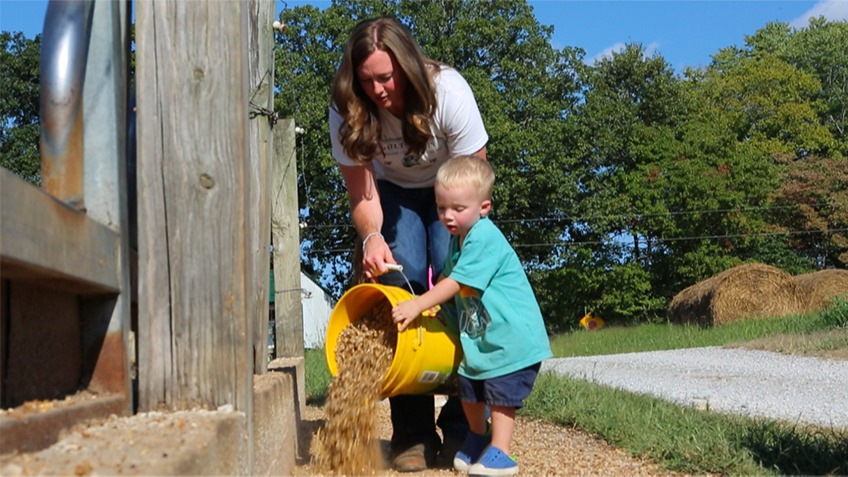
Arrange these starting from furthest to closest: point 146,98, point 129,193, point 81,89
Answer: point 129,193
point 146,98
point 81,89

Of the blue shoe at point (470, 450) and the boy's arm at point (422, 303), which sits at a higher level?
the boy's arm at point (422, 303)

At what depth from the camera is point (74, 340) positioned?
2801 millimetres

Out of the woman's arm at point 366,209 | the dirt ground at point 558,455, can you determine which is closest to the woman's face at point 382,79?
the woman's arm at point 366,209

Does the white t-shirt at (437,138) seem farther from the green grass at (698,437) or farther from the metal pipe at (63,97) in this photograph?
the metal pipe at (63,97)

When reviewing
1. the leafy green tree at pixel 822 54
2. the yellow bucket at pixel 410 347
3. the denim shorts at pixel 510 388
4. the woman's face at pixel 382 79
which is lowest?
the denim shorts at pixel 510 388

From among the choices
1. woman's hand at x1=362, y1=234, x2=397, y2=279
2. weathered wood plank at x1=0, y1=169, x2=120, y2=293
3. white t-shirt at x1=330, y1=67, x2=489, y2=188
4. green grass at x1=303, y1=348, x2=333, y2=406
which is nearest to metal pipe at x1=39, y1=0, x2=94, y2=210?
weathered wood plank at x1=0, y1=169, x2=120, y2=293

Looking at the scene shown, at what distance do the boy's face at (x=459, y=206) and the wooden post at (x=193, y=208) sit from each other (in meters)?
1.37

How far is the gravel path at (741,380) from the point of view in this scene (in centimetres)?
714

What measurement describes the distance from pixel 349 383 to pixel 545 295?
127 ft

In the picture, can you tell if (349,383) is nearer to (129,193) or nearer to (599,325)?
(129,193)

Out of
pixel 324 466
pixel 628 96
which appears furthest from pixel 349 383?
pixel 628 96

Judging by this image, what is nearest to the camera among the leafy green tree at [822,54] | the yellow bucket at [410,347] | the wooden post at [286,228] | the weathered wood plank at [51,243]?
the weathered wood plank at [51,243]

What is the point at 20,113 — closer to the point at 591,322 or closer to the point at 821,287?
the point at 821,287

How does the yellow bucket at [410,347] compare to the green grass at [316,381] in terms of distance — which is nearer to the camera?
the yellow bucket at [410,347]
